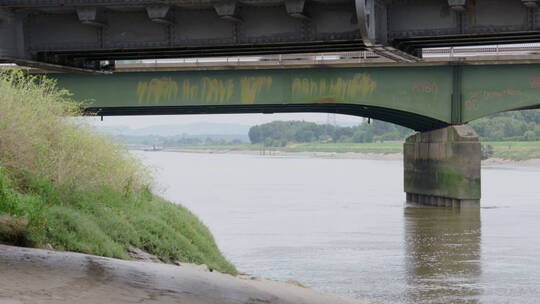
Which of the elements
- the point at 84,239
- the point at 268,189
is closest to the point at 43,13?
the point at 84,239

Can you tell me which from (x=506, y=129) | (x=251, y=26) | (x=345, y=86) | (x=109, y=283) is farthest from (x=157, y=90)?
(x=506, y=129)

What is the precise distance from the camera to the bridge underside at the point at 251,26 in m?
17.6

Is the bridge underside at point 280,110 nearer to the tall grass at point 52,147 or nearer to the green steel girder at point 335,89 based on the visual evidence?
the green steel girder at point 335,89

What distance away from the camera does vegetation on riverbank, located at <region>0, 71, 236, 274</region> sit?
15.5m

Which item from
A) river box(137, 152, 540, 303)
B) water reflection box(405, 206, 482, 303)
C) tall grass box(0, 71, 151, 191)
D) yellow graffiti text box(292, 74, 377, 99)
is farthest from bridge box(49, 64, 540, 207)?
tall grass box(0, 71, 151, 191)

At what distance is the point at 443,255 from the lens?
2909cm

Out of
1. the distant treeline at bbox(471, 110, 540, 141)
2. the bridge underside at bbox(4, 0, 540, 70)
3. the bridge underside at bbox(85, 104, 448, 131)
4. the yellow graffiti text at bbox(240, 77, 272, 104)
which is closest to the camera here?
the bridge underside at bbox(4, 0, 540, 70)

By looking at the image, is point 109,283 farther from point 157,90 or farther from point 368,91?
point 157,90

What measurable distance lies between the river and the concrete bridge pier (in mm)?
1101

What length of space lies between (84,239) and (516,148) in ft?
402

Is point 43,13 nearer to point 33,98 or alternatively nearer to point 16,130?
point 33,98

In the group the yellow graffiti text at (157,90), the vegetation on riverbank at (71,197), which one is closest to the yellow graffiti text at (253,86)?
the yellow graffiti text at (157,90)

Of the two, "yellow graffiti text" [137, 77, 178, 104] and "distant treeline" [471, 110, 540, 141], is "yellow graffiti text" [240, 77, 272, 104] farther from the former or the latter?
"distant treeline" [471, 110, 540, 141]

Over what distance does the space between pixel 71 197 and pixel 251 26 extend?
5451mm
